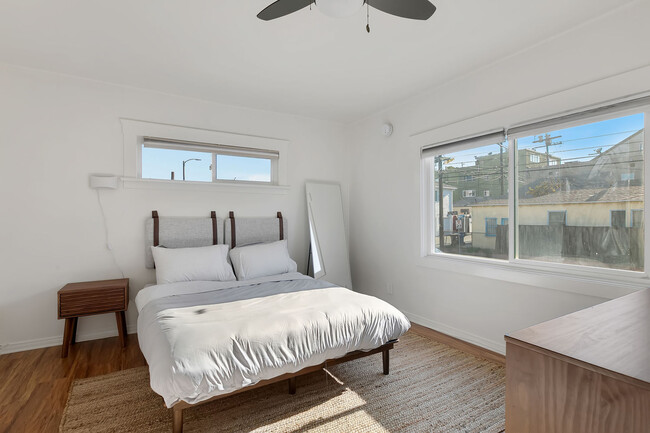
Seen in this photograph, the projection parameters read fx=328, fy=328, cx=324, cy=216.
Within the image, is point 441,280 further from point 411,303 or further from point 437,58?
point 437,58

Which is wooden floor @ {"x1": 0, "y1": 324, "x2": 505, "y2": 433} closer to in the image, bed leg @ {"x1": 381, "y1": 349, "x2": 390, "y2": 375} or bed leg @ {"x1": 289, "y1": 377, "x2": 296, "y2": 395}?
bed leg @ {"x1": 381, "y1": 349, "x2": 390, "y2": 375}

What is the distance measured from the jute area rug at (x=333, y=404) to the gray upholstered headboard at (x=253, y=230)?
1644mm

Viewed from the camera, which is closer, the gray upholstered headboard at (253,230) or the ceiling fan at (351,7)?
the ceiling fan at (351,7)

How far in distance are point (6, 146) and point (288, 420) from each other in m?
3.39

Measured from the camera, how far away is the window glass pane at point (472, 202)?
3037 millimetres

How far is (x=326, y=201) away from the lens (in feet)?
14.9

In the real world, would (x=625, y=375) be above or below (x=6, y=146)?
below

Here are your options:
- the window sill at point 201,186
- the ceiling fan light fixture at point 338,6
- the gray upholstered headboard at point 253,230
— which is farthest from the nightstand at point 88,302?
the ceiling fan light fixture at point 338,6

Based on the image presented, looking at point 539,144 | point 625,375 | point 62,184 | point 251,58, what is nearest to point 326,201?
point 251,58

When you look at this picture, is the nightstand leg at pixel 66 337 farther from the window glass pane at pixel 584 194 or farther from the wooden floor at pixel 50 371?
the window glass pane at pixel 584 194

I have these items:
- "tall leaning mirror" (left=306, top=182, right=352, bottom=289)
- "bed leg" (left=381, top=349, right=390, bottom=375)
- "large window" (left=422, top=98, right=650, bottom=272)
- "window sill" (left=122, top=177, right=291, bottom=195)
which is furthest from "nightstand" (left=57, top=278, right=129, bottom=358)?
"large window" (left=422, top=98, right=650, bottom=272)

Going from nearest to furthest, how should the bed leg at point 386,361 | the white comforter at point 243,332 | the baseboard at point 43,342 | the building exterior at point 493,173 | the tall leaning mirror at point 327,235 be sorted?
1. the white comforter at point 243,332
2. the bed leg at point 386,361
3. the building exterior at point 493,173
4. the baseboard at point 43,342
5. the tall leaning mirror at point 327,235

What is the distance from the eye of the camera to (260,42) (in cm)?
255

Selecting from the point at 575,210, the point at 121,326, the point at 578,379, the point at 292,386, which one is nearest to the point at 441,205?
the point at 575,210
